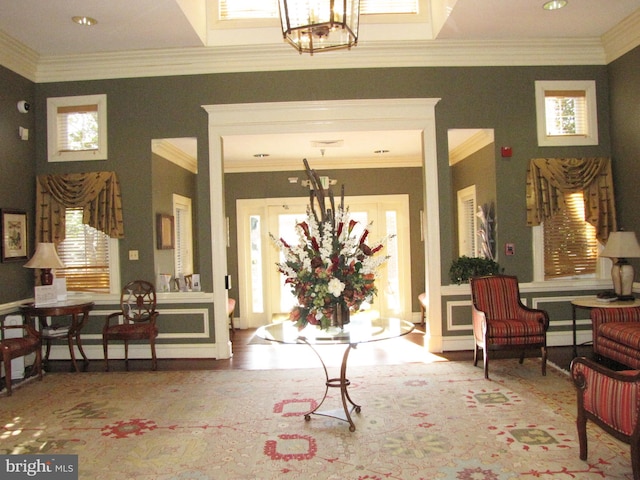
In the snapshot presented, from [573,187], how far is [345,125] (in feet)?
8.41

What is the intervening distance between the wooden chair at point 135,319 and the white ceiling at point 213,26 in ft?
8.21

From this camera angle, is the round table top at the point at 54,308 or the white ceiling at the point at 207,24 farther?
the round table top at the point at 54,308

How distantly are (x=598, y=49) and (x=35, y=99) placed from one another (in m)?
6.28

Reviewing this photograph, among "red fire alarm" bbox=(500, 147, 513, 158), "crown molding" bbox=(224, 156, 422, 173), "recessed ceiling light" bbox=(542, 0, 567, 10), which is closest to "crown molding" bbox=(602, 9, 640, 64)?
"recessed ceiling light" bbox=(542, 0, 567, 10)

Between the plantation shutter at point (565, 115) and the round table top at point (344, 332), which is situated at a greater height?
the plantation shutter at point (565, 115)

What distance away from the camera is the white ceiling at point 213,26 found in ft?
15.2

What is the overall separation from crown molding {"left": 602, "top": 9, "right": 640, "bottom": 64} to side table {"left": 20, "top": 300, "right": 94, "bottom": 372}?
20.3 ft

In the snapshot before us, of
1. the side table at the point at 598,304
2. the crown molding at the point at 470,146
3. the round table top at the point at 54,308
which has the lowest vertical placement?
the side table at the point at 598,304

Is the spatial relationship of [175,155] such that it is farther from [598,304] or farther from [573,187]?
[598,304]

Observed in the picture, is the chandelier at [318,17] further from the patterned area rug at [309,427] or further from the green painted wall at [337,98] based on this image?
the green painted wall at [337,98]

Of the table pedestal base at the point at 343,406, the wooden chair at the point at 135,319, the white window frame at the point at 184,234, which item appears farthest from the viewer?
the white window frame at the point at 184,234

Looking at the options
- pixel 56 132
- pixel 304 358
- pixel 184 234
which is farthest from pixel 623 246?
pixel 56 132

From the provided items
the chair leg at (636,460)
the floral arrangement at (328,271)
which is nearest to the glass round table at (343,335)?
the floral arrangement at (328,271)

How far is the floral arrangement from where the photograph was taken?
3.51 m
